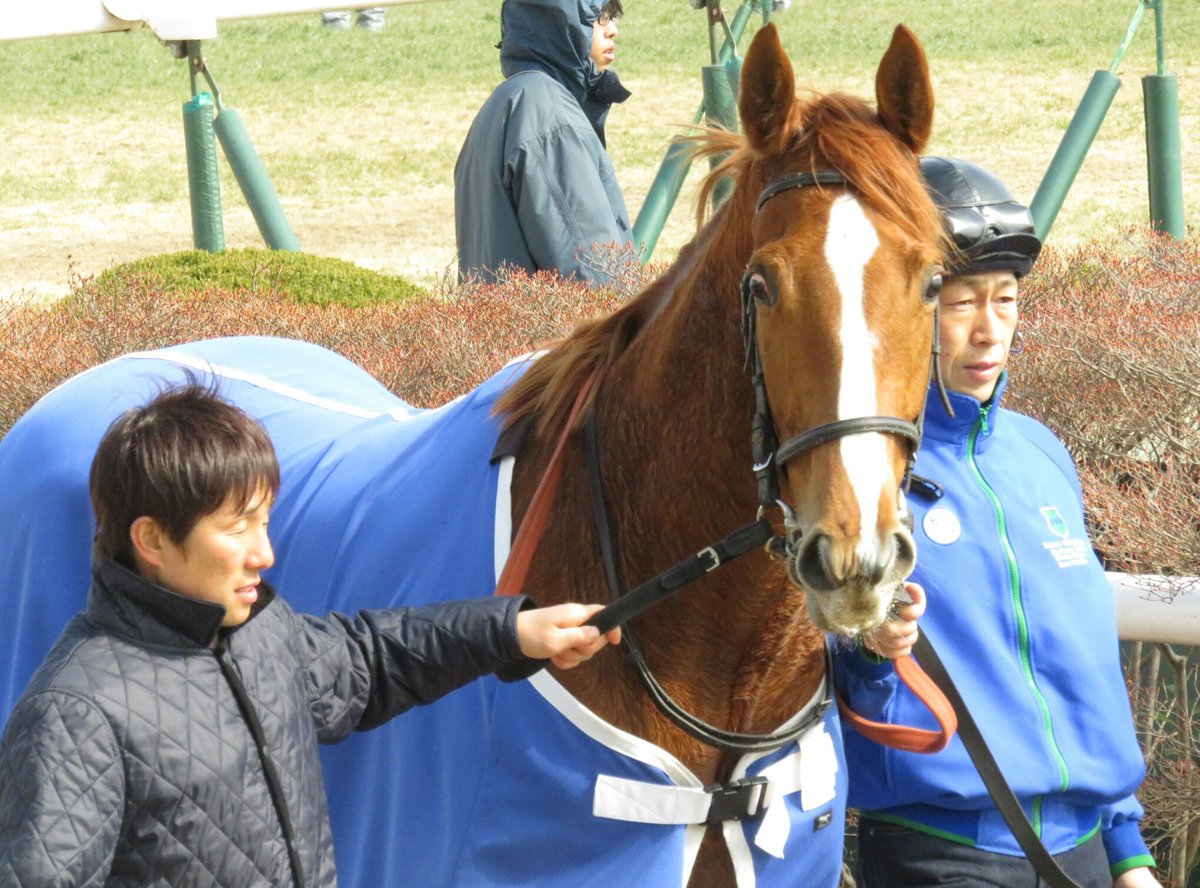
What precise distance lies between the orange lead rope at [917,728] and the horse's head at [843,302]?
16.8 inches

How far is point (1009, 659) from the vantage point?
2.44 metres

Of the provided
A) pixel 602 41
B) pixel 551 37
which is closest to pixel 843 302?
pixel 551 37

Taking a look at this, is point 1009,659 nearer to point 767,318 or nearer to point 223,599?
point 767,318

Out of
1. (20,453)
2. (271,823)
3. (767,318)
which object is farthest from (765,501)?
(20,453)

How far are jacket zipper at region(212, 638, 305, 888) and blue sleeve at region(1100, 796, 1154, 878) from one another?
1323 millimetres

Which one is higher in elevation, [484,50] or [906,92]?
[906,92]

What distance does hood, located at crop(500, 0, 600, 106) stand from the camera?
541 cm

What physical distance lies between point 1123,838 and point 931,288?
112cm

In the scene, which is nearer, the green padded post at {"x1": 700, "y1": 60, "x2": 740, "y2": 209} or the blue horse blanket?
the blue horse blanket

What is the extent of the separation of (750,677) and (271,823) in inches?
27.8

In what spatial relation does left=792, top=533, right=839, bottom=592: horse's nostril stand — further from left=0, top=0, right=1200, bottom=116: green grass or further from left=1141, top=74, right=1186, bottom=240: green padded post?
left=0, top=0, right=1200, bottom=116: green grass

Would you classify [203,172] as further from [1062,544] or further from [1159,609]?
[1062,544]

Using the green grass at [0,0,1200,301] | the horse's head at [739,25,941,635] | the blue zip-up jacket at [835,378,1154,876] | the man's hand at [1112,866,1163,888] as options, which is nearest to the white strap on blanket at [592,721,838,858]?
the blue zip-up jacket at [835,378,1154,876]

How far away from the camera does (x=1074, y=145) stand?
773 cm
